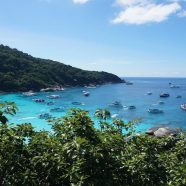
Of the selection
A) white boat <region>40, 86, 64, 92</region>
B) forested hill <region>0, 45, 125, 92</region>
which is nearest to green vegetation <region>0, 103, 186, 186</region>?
forested hill <region>0, 45, 125, 92</region>

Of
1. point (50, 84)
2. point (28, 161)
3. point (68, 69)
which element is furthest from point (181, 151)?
point (68, 69)

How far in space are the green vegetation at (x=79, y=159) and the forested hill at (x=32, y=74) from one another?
311 feet

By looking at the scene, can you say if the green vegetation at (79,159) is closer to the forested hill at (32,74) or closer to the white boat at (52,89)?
the forested hill at (32,74)

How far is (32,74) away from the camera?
11869 centimetres

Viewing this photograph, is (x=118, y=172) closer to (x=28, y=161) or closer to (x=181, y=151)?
(x=28, y=161)

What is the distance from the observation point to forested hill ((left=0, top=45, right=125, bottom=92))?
105119mm

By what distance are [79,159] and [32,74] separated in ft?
377

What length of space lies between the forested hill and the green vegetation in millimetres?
94852

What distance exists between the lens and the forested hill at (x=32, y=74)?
345 feet

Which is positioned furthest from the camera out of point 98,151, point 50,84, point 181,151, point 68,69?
point 68,69

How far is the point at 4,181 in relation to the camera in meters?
6.15

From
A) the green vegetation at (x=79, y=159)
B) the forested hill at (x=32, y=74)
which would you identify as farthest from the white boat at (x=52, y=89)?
the green vegetation at (x=79, y=159)

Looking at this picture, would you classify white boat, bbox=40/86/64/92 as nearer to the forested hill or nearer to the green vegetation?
the forested hill

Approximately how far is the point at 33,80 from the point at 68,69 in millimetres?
36216
